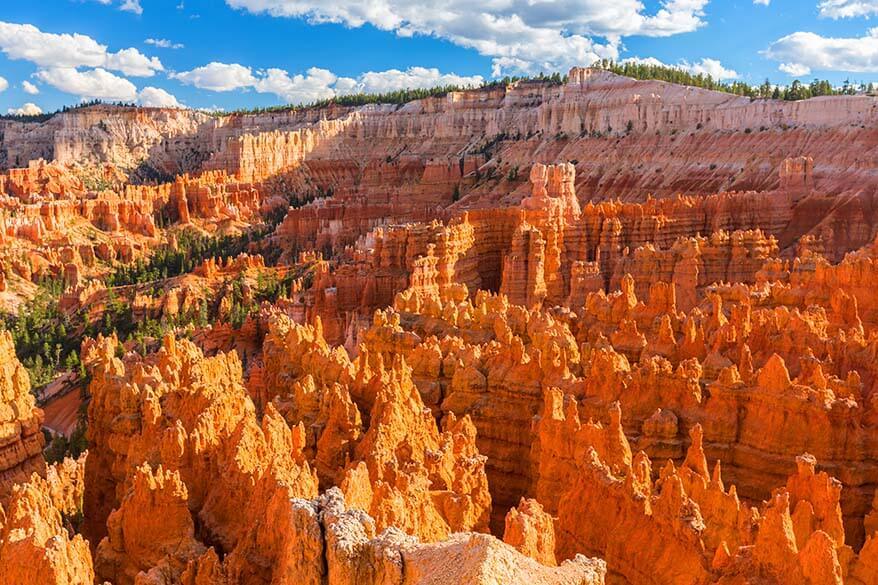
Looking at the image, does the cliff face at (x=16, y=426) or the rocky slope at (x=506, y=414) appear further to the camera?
the cliff face at (x=16, y=426)

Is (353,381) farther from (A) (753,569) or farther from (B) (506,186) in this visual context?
(B) (506,186)

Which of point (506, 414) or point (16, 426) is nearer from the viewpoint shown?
point (506, 414)

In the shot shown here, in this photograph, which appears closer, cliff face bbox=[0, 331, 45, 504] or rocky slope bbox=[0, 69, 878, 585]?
rocky slope bbox=[0, 69, 878, 585]

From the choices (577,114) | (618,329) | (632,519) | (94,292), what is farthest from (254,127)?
(632,519)

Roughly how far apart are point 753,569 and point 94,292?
50.7 m

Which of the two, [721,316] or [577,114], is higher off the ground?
[577,114]

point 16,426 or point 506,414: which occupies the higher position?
point 506,414

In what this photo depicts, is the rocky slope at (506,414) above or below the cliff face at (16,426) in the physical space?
above

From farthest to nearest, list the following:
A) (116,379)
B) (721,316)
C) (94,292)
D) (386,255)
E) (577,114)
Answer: (577,114) → (94,292) → (386,255) → (721,316) → (116,379)

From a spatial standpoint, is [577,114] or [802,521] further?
[577,114]

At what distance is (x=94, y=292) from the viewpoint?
51844 millimetres

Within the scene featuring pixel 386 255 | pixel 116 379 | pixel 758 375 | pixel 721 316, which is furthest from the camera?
pixel 386 255

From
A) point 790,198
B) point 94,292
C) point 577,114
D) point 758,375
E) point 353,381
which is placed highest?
point 577,114

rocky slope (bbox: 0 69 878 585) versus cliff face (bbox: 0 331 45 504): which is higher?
rocky slope (bbox: 0 69 878 585)
